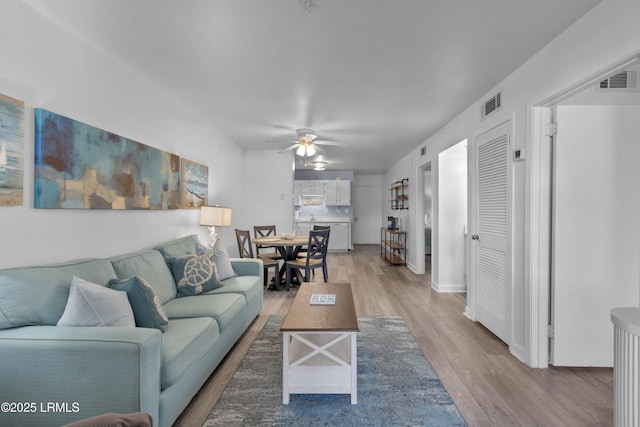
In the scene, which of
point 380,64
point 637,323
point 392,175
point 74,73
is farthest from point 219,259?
point 392,175

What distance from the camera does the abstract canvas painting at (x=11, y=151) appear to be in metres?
1.67

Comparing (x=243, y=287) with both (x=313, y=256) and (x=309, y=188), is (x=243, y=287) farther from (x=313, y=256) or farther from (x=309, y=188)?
(x=309, y=188)

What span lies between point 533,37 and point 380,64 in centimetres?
109

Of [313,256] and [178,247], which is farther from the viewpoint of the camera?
[313,256]

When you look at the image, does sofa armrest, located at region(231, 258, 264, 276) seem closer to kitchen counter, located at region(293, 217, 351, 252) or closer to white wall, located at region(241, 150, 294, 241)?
white wall, located at region(241, 150, 294, 241)

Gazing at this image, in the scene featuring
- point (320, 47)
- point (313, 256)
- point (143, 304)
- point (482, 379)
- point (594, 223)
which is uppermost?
point (320, 47)

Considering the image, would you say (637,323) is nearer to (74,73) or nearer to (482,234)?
(482,234)

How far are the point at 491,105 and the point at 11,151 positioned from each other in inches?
151

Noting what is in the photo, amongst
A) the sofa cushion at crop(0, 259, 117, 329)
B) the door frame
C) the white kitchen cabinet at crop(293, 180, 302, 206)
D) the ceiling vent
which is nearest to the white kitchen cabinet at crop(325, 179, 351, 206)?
the white kitchen cabinet at crop(293, 180, 302, 206)

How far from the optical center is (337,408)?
1946mm

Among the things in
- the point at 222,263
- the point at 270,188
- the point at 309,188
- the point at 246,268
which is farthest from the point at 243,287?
the point at 309,188

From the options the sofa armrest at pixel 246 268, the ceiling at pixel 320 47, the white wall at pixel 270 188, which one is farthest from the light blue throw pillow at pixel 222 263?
the white wall at pixel 270 188

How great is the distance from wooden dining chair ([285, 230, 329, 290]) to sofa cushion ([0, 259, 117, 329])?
3.07 meters

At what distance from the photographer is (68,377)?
140 cm
